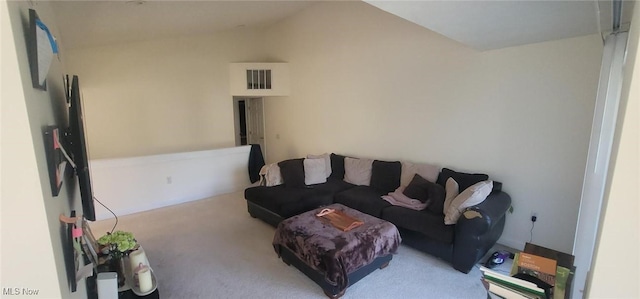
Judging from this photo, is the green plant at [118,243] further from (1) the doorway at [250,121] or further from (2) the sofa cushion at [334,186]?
(1) the doorway at [250,121]

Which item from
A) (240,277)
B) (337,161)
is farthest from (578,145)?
(240,277)

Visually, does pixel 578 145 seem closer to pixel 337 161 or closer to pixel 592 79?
pixel 592 79

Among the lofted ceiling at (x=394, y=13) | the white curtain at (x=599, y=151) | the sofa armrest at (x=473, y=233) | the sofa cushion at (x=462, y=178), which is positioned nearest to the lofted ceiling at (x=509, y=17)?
the lofted ceiling at (x=394, y=13)

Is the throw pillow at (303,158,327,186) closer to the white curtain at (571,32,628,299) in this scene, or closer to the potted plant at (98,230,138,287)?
the potted plant at (98,230,138,287)

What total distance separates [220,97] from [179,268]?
409 cm

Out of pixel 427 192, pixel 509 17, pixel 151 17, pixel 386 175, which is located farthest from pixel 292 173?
pixel 509 17

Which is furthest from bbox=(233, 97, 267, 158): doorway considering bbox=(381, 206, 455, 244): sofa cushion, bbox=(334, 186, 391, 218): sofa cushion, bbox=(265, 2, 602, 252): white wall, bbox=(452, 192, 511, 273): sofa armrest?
bbox=(452, 192, 511, 273): sofa armrest

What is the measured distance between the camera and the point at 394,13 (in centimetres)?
186

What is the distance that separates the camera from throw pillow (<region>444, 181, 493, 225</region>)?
2.61 meters

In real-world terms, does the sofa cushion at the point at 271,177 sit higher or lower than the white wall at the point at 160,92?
lower

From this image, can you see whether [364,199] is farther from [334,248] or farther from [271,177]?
[271,177]

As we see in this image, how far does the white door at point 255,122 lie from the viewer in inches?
274

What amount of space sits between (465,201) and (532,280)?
5.06 feet

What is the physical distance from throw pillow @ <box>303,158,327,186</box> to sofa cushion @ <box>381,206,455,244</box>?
4.41 feet
